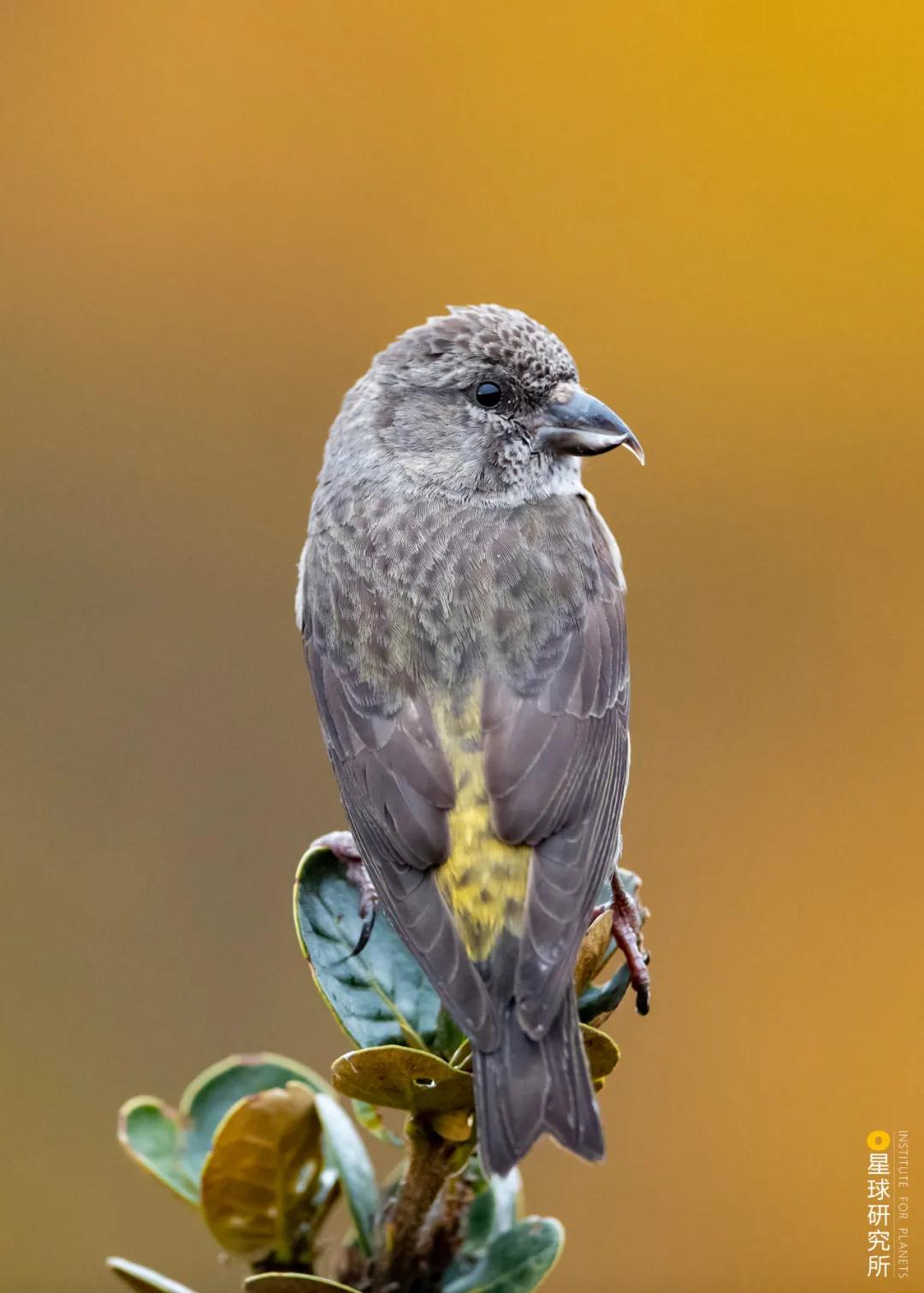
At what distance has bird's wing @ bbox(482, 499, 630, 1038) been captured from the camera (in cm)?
304

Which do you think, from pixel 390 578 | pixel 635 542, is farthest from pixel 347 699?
pixel 635 542

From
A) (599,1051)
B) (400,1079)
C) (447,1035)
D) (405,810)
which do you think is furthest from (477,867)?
(400,1079)

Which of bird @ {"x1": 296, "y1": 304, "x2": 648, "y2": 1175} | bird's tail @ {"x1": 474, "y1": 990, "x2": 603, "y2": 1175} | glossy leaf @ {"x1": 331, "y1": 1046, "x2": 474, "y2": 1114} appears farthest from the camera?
bird @ {"x1": 296, "y1": 304, "x2": 648, "y2": 1175}

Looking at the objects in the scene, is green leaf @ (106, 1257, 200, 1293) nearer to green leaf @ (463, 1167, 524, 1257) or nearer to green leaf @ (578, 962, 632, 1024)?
green leaf @ (463, 1167, 524, 1257)

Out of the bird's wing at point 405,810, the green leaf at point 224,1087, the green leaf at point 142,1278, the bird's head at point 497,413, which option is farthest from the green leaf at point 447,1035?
the bird's head at point 497,413

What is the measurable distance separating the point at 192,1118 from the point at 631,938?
0.88 metres

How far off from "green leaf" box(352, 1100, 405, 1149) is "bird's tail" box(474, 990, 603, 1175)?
0.88 feet

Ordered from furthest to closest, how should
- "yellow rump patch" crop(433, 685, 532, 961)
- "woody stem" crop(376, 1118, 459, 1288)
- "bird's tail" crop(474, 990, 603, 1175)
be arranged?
1. "yellow rump patch" crop(433, 685, 532, 961)
2. "woody stem" crop(376, 1118, 459, 1288)
3. "bird's tail" crop(474, 990, 603, 1175)

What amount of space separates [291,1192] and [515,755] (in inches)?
42.1

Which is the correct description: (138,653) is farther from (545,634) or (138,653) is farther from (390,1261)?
(390,1261)

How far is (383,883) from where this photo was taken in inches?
127

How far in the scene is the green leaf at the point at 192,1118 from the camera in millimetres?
2844

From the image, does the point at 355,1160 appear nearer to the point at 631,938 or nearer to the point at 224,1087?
the point at 224,1087

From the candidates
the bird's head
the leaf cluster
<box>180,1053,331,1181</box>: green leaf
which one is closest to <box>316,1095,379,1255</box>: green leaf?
the leaf cluster
